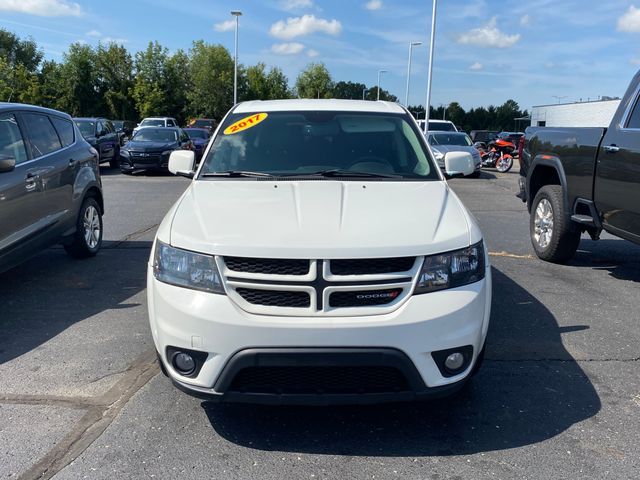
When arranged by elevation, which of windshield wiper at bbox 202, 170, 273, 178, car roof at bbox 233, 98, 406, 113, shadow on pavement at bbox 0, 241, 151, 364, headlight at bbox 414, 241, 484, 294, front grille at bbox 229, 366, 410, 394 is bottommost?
shadow on pavement at bbox 0, 241, 151, 364

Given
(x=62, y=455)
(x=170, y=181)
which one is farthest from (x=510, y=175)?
(x=62, y=455)

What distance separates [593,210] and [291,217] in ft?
13.7

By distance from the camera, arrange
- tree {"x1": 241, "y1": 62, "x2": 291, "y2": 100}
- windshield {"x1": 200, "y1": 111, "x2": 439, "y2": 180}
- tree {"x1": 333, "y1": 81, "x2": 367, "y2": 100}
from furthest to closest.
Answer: tree {"x1": 333, "y1": 81, "x2": 367, "y2": 100}
tree {"x1": 241, "y1": 62, "x2": 291, "y2": 100}
windshield {"x1": 200, "y1": 111, "x2": 439, "y2": 180}

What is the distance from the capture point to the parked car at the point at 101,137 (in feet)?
61.3

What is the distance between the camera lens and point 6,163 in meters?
5.04

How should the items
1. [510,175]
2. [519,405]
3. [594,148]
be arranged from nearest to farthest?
1. [519,405]
2. [594,148]
3. [510,175]

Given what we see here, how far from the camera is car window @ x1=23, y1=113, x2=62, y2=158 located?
5.91 m

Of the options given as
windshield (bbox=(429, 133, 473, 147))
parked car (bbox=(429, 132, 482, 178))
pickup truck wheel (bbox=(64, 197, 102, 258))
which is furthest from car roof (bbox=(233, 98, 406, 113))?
windshield (bbox=(429, 133, 473, 147))

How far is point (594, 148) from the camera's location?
6.00 metres

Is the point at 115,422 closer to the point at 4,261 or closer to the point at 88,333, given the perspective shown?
the point at 88,333

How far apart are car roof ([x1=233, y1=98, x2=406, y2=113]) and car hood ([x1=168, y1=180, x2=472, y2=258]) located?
108 cm

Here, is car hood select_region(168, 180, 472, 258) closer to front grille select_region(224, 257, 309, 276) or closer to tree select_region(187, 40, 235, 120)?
front grille select_region(224, 257, 309, 276)

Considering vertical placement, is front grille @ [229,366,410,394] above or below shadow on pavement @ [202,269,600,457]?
above

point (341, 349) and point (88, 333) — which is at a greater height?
point (341, 349)
